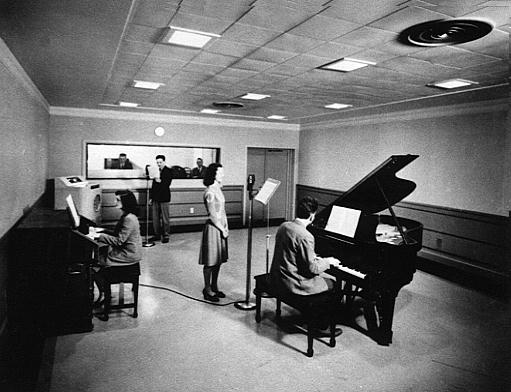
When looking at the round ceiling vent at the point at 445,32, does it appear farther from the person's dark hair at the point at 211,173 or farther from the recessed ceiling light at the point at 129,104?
the recessed ceiling light at the point at 129,104

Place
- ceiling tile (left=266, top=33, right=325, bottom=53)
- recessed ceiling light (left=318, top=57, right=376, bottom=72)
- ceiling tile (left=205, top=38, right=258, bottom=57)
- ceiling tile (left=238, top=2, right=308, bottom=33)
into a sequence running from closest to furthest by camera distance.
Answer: ceiling tile (left=238, top=2, right=308, bottom=33) → ceiling tile (left=266, top=33, right=325, bottom=53) → ceiling tile (left=205, top=38, right=258, bottom=57) → recessed ceiling light (left=318, top=57, right=376, bottom=72)

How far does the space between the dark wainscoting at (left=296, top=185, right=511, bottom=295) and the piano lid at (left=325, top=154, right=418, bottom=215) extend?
8.03 feet

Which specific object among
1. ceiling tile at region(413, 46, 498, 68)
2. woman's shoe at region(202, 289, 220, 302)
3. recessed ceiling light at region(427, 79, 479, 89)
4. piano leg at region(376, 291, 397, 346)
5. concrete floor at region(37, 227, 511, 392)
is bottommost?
concrete floor at region(37, 227, 511, 392)

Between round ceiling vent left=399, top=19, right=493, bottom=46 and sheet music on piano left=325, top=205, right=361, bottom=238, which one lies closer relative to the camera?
round ceiling vent left=399, top=19, right=493, bottom=46

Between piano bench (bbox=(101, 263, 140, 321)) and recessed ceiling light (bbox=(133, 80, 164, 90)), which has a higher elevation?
recessed ceiling light (bbox=(133, 80, 164, 90))

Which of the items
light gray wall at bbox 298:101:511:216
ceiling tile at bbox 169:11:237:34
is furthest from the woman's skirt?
light gray wall at bbox 298:101:511:216

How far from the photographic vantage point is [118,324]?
4.11 m

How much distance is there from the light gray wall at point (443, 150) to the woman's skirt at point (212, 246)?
160 inches

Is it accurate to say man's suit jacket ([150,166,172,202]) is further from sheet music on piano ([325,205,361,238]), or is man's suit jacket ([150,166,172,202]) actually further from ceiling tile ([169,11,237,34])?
ceiling tile ([169,11,237,34])

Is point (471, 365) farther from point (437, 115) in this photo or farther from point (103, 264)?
point (437, 115)

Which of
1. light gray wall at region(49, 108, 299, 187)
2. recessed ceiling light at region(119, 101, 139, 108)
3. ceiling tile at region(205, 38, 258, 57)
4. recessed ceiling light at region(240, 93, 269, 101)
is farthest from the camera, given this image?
light gray wall at region(49, 108, 299, 187)

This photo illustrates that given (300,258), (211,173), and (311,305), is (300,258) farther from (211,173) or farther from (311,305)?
(211,173)

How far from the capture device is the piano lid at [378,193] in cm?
402

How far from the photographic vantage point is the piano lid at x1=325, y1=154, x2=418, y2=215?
4.02 meters
